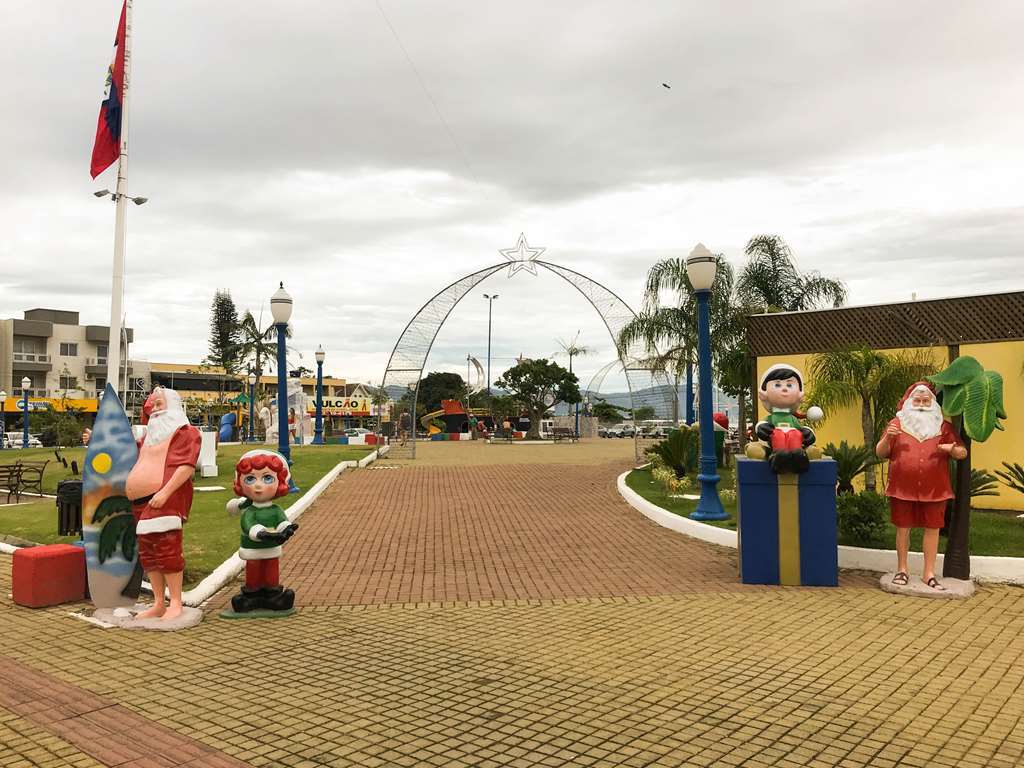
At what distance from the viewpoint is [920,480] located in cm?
743

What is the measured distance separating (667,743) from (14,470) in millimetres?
16138

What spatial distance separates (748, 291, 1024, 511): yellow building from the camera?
1191 centimetres

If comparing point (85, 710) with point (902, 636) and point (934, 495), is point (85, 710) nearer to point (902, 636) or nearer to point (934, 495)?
point (902, 636)

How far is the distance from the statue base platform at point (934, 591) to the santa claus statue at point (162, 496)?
6463 mm

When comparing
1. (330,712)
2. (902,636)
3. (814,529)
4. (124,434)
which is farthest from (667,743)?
(124,434)

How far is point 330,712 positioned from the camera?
4.54m

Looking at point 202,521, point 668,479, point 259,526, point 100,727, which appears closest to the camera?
point 100,727

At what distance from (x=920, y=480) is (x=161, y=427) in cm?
691

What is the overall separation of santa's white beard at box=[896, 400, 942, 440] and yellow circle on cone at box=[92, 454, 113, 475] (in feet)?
24.0

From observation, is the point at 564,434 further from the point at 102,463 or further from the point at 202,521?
the point at 102,463

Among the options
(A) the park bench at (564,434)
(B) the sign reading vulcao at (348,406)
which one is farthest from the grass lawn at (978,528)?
(B) the sign reading vulcao at (348,406)

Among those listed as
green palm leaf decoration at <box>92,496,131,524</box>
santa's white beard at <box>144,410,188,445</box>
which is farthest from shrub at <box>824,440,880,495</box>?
green palm leaf decoration at <box>92,496,131,524</box>

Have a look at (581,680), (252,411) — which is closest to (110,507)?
(581,680)

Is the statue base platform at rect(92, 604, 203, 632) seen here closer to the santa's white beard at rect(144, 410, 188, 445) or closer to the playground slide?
the santa's white beard at rect(144, 410, 188, 445)
